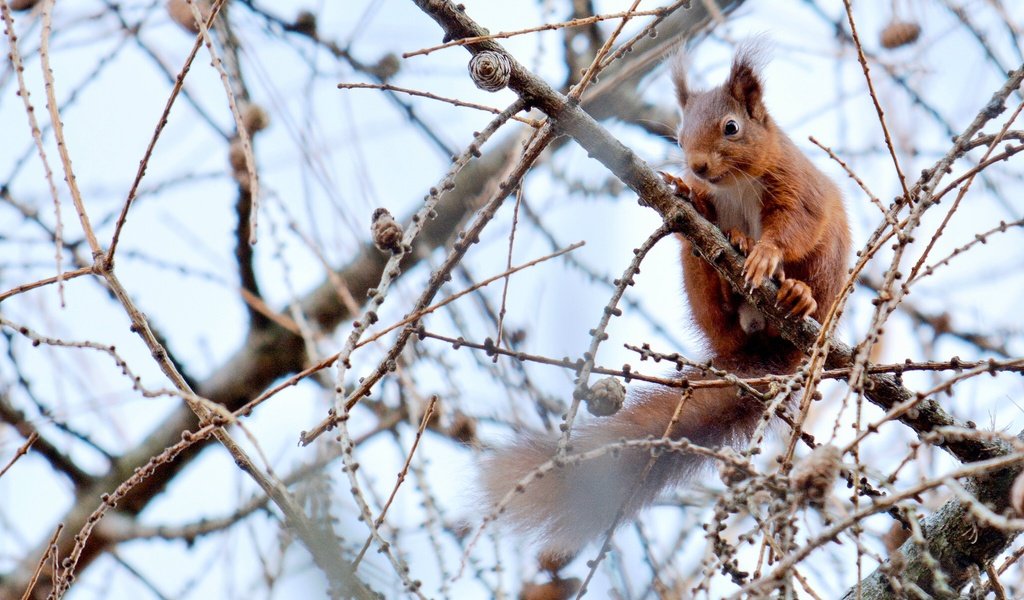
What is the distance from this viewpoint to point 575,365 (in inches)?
60.6

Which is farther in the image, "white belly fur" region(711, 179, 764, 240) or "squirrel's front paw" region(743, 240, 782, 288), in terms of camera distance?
"white belly fur" region(711, 179, 764, 240)

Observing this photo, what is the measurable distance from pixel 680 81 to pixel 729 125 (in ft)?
1.09

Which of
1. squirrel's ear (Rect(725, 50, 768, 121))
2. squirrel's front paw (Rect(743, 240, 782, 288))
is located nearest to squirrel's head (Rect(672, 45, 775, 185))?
squirrel's ear (Rect(725, 50, 768, 121))

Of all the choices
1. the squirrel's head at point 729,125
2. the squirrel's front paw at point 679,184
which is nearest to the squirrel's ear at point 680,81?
the squirrel's head at point 729,125

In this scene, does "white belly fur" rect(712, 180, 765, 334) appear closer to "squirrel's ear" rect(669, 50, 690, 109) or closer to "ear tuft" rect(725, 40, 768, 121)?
"ear tuft" rect(725, 40, 768, 121)

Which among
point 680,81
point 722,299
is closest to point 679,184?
point 722,299

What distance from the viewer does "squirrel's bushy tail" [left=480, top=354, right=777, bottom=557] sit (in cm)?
209

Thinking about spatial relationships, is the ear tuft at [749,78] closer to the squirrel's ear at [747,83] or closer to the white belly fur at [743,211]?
the squirrel's ear at [747,83]

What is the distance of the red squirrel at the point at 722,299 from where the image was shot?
2131 mm

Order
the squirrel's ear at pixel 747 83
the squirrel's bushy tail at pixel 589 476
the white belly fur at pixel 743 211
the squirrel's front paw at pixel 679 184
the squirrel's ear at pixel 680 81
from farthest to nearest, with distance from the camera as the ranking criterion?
the squirrel's ear at pixel 680 81 < the squirrel's ear at pixel 747 83 < the white belly fur at pixel 743 211 < the squirrel's front paw at pixel 679 184 < the squirrel's bushy tail at pixel 589 476

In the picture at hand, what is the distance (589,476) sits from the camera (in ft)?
7.06

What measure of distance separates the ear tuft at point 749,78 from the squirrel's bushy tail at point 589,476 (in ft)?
3.13

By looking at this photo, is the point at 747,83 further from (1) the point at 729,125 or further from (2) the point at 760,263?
(2) the point at 760,263

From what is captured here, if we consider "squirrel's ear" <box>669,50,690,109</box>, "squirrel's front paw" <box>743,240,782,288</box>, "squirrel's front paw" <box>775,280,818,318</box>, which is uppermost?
"squirrel's ear" <box>669,50,690,109</box>
